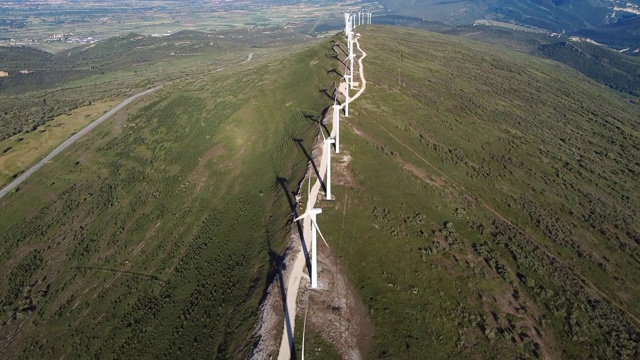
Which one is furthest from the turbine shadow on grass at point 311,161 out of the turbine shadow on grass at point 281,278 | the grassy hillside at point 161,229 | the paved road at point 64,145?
the paved road at point 64,145

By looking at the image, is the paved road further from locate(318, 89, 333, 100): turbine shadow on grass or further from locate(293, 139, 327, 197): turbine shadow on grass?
locate(318, 89, 333, 100): turbine shadow on grass

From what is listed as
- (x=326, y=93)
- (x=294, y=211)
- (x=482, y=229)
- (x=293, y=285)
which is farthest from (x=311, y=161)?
(x=326, y=93)

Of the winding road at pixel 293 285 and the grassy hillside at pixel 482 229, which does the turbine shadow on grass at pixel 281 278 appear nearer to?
the winding road at pixel 293 285

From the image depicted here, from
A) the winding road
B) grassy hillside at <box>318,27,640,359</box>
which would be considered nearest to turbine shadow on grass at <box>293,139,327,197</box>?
the winding road

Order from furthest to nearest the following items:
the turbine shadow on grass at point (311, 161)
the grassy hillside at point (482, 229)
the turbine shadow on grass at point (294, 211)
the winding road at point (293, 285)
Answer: the turbine shadow on grass at point (311, 161), the turbine shadow on grass at point (294, 211), the grassy hillside at point (482, 229), the winding road at point (293, 285)

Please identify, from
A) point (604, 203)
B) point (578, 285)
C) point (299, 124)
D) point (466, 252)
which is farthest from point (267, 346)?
point (604, 203)

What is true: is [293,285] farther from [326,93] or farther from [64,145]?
[64,145]
